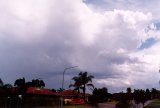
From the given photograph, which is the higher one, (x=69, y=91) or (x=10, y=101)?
(x=69, y=91)

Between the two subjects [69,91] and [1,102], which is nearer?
[1,102]

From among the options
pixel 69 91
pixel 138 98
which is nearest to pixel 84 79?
pixel 138 98

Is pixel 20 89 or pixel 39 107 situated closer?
pixel 39 107

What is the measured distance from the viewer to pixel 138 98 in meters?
122

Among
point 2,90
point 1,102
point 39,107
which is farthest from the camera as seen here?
point 2,90

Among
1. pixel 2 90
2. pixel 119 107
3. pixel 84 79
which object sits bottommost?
pixel 119 107

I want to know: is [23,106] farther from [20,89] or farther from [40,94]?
[40,94]

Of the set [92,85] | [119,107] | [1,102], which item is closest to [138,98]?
[92,85]

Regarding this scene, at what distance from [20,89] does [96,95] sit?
17642 mm

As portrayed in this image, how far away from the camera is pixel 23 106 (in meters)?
70.8

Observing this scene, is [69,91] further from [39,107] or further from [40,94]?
[39,107]

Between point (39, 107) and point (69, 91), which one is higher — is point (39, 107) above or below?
below

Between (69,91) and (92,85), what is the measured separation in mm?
29172

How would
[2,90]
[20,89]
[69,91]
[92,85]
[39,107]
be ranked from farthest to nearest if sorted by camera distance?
[69,91] < [92,85] < [20,89] < [2,90] < [39,107]
